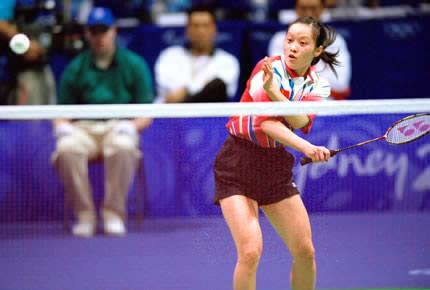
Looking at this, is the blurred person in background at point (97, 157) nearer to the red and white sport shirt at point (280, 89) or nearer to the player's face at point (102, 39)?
the player's face at point (102, 39)

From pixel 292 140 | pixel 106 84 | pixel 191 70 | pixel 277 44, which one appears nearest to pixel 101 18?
pixel 106 84

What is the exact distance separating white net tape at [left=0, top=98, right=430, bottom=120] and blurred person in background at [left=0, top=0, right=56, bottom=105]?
9.98ft

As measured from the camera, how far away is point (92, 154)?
4.98m

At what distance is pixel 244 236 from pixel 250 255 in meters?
0.09

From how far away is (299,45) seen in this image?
418 centimetres

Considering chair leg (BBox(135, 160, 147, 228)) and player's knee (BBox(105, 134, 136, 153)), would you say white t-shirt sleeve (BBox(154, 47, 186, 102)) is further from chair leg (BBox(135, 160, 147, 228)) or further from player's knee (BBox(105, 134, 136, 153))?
chair leg (BBox(135, 160, 147, 228))

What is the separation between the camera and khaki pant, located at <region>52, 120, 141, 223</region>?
4570mm

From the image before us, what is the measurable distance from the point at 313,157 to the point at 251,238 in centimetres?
48

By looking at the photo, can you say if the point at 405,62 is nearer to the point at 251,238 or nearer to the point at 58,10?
the point at 58,10

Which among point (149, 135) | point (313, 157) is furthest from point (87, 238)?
point (313, 157)

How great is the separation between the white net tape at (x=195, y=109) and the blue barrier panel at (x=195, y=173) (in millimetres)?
198

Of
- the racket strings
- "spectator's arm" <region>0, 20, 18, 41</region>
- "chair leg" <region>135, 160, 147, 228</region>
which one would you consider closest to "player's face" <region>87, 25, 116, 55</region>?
"spectator's arm" <region>0, 20, 18, 41</region>

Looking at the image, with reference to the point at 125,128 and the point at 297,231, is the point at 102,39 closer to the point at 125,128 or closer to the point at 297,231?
the point at 125,128

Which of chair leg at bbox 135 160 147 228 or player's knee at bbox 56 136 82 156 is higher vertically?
player's knee at bbox 56 136 82 156
